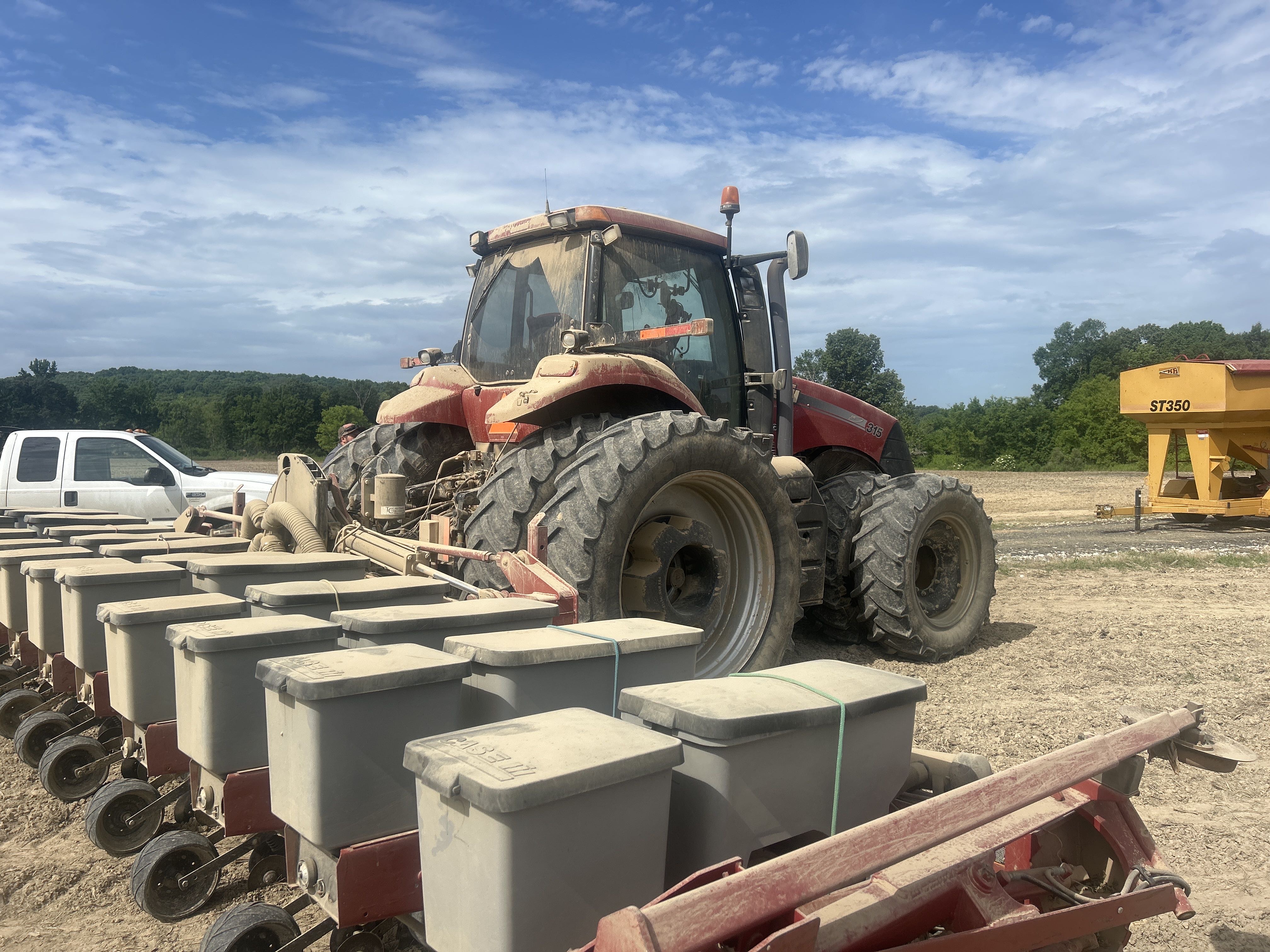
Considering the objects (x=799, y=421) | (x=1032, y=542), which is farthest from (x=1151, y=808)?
(x=1032, y=542)

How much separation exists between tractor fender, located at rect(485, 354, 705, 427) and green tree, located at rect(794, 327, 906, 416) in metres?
51.9

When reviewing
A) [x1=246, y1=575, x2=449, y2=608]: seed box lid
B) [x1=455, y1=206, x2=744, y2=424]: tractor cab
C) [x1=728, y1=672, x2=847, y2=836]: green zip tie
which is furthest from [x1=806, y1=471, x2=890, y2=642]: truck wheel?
[x1=728, y1=672, x2=847, y2=836]: green zip tie

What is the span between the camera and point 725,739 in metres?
1.72

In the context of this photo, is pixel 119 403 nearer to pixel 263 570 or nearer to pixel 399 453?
pixel 399 453

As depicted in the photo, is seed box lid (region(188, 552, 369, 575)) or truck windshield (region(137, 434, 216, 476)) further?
truck windshield (region(137, 434, 216, 476))

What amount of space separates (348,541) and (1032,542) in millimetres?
10039

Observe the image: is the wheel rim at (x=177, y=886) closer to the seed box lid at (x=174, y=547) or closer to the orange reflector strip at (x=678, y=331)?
the seed box lid at (x=174, y=547)

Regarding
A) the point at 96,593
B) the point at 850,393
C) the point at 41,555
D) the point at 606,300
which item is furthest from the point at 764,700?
the point at 850,393

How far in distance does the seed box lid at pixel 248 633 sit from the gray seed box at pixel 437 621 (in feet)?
0.20

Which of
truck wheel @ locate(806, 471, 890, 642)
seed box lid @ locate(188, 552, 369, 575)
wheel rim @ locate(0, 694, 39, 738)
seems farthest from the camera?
truck wheel @ locate(806, 471, 890, 642)

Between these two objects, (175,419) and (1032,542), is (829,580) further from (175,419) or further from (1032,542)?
(175,419)

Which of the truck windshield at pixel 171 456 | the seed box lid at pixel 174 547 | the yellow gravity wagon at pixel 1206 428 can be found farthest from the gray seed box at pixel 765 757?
the yellow gravity wagon at pixel 1206 428

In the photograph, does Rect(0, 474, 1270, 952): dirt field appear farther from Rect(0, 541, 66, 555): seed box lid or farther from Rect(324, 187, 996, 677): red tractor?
Rect(0, 541, 66, 555): seed box lid

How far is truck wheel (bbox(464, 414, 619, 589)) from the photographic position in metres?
3.95
